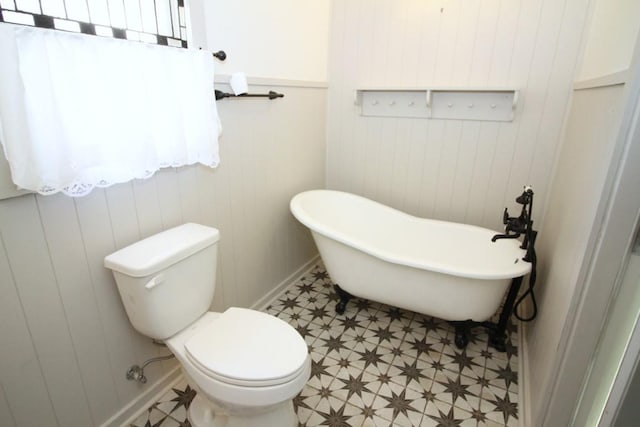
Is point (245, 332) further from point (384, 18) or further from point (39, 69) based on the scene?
point (384, 18)

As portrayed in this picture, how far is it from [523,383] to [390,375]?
0.64 m

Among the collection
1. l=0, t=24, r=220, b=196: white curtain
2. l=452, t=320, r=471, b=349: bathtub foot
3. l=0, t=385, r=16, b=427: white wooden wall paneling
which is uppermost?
l=0, t=24, r=220, b=196: white curtain

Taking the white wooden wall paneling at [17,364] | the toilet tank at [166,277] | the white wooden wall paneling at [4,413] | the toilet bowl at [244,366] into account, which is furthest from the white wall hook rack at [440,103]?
the white wooden wall paneling at [4,413]

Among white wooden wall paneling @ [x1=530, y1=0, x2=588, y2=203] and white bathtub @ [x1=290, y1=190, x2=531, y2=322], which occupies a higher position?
white wooden wall paneling @ [x1=530, y1=0, x2=588, y2=203]

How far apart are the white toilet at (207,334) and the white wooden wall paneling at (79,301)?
112 millimetres

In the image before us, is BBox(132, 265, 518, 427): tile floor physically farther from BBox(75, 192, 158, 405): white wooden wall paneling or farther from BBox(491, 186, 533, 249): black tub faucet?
BBox(491, 186, 533, 249): black tub faucet

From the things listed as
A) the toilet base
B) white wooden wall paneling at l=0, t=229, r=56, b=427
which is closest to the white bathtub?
the toilet base

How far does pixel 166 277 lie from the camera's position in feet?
4.23

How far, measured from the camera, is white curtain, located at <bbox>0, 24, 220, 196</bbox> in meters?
0.94

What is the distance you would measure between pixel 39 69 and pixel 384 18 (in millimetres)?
2008

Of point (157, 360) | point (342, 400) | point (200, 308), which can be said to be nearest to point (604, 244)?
point (342, 400)

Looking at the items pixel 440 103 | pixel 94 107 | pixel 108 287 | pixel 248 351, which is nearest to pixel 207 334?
pixel 248 351

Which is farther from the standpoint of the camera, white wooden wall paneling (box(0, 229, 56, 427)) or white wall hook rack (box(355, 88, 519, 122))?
white wall hook rack (box(355, 88, 519, 122))

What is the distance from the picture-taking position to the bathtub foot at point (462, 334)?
1.89 metres
